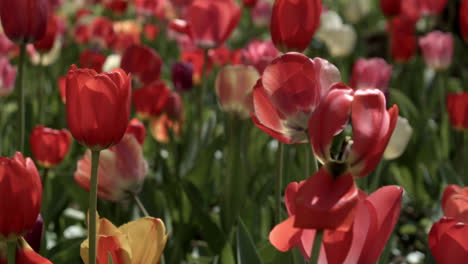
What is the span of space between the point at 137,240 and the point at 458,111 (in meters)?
1.46

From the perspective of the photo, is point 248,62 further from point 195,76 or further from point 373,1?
point 373,1

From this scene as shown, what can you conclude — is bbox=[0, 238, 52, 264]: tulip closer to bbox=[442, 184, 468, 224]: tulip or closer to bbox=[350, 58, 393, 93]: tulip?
bbox=[442, 184, 468, 224]: tulip

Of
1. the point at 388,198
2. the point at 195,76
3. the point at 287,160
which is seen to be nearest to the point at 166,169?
the point at 287,160

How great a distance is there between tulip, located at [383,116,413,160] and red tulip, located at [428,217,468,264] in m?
0.81

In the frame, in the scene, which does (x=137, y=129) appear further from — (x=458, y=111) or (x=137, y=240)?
(x=458, y=111)

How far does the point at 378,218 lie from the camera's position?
31.8 inches

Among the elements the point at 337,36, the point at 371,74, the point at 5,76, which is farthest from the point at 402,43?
the point at 5,76

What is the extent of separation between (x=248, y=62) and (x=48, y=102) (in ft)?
4.49

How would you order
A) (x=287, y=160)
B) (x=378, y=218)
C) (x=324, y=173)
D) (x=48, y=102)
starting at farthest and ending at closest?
1. (x=48, y=102)
2. (x=287, y=160)
3. (x=378, y=218)
4. (x=324, y=173)

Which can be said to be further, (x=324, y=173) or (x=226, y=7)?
(x=226, y=7)

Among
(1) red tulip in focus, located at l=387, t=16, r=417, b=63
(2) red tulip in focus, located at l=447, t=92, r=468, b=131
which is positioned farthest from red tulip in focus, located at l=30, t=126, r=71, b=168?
(1) red tulip in focus, located at l=387, t=16, r=417, b=63

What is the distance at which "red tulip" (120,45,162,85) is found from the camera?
7.09ft

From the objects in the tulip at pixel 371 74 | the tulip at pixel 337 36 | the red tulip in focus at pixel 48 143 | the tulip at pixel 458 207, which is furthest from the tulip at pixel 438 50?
the tulip at pixel 458 207

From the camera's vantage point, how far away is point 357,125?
0.74 m
